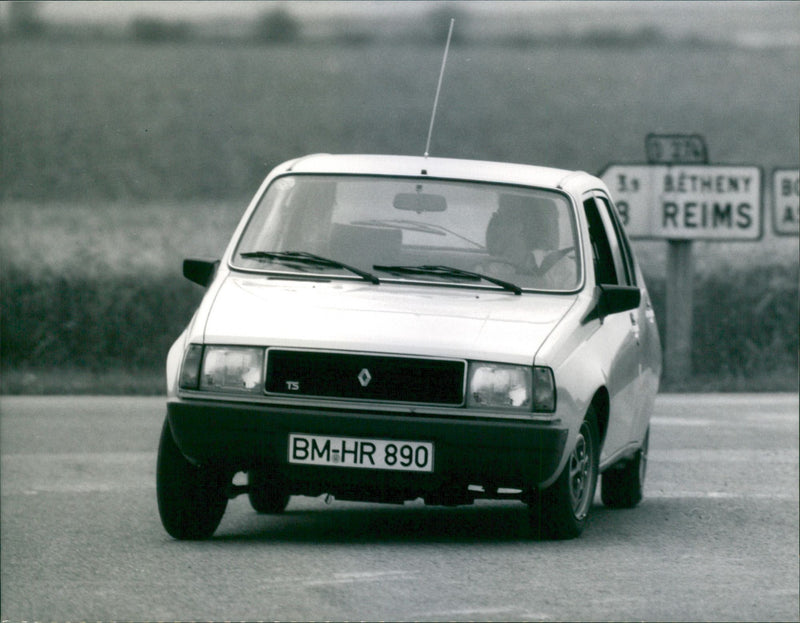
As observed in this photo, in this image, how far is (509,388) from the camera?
777cm

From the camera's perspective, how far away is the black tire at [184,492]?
8.18 m

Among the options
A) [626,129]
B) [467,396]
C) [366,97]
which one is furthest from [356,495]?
[366,97]

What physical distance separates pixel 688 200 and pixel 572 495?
454 inches

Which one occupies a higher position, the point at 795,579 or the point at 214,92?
the point at 214,92

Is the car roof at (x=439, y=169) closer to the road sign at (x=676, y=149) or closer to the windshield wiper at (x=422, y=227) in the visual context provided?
the windshield wiper at (x=422, y=227)


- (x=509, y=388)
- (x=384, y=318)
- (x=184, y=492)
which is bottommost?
(x=184, y=492)

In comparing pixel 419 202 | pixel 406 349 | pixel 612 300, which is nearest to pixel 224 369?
pixel 406 349

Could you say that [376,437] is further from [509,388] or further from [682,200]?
A: [682,200]

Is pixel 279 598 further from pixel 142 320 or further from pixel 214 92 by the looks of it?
pixel 214 92

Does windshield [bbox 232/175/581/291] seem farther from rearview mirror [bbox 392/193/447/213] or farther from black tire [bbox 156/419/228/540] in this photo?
black tire [bbox 156/419/228/540]

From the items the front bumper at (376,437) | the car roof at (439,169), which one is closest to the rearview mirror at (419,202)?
the car roof at (439,169)

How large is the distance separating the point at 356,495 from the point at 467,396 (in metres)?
0.64

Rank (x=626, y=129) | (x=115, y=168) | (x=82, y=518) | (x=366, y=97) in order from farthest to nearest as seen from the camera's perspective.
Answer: (x=366, y=97), (x=626, y=129), (x=115, y=168), (x=82, y=518)

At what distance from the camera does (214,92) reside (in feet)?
191
